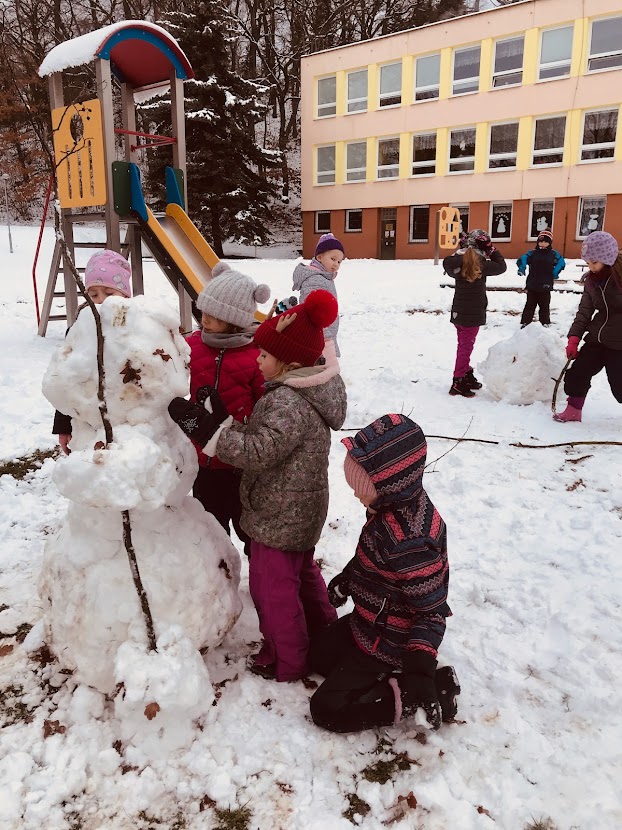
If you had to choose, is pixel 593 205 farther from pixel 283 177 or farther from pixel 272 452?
pixel 272 452

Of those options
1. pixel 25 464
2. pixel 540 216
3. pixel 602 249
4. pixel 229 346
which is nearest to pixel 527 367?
pixel 602 249

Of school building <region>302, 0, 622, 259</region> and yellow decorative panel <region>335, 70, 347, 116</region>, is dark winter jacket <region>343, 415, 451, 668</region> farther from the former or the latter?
yellow decorative panel <region>335, 70, 347, 116</region>

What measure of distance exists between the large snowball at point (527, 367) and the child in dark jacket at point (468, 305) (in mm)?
256

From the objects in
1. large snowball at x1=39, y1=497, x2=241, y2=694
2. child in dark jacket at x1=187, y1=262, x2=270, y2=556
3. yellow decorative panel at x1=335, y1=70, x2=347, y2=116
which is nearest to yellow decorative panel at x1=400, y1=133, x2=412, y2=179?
yellow decorative panel at x1=335, y1=70, x2=347, y2=116

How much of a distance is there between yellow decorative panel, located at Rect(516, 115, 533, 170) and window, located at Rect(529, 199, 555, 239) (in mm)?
1354

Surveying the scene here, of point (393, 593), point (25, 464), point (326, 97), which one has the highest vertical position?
point (326, 97)

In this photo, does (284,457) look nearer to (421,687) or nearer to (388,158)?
(421,687)

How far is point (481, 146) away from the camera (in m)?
22.3

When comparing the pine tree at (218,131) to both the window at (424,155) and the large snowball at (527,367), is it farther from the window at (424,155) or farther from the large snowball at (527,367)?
the large snowball at (527,367)

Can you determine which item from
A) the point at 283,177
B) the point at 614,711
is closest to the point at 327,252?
the point at 614,711

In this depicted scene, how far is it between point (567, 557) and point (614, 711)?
117 cm

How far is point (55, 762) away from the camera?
6.59 ft

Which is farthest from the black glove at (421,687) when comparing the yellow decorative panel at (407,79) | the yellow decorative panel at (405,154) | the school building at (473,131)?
the yellow decorative panel at (407,79)

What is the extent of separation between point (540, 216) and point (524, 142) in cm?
260
